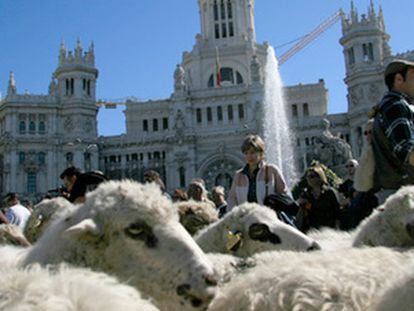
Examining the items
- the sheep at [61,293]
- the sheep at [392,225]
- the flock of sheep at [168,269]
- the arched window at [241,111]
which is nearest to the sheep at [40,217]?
the flock of sheep at [168,269]

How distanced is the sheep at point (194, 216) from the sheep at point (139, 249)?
9.31ft

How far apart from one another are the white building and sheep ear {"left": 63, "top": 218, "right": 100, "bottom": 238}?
46894 millimetres

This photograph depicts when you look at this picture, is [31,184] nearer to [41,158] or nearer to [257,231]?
[41,158]

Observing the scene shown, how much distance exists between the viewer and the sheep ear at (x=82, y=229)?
9.25 feet

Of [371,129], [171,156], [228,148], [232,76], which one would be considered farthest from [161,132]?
[371,129]

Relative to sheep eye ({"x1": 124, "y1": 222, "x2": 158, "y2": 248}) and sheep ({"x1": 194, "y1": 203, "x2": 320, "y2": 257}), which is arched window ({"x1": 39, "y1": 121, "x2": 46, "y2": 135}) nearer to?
sheep ({"x1": 194, "y1": 203, "x2": 320, "y2": 257})

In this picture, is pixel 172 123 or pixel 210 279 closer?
pixel 210 279

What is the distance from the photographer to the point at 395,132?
4.24 metres

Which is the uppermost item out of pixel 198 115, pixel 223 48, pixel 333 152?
pixel 223 48

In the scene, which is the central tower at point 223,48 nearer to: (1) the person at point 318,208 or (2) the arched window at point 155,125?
(2) the arched window at point 155,125

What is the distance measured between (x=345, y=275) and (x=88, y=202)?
5.45 ft

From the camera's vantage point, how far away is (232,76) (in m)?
61.6

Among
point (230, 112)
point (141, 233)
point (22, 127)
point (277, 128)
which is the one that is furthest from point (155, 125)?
point (141, 233)

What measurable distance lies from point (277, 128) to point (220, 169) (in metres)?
6.99
